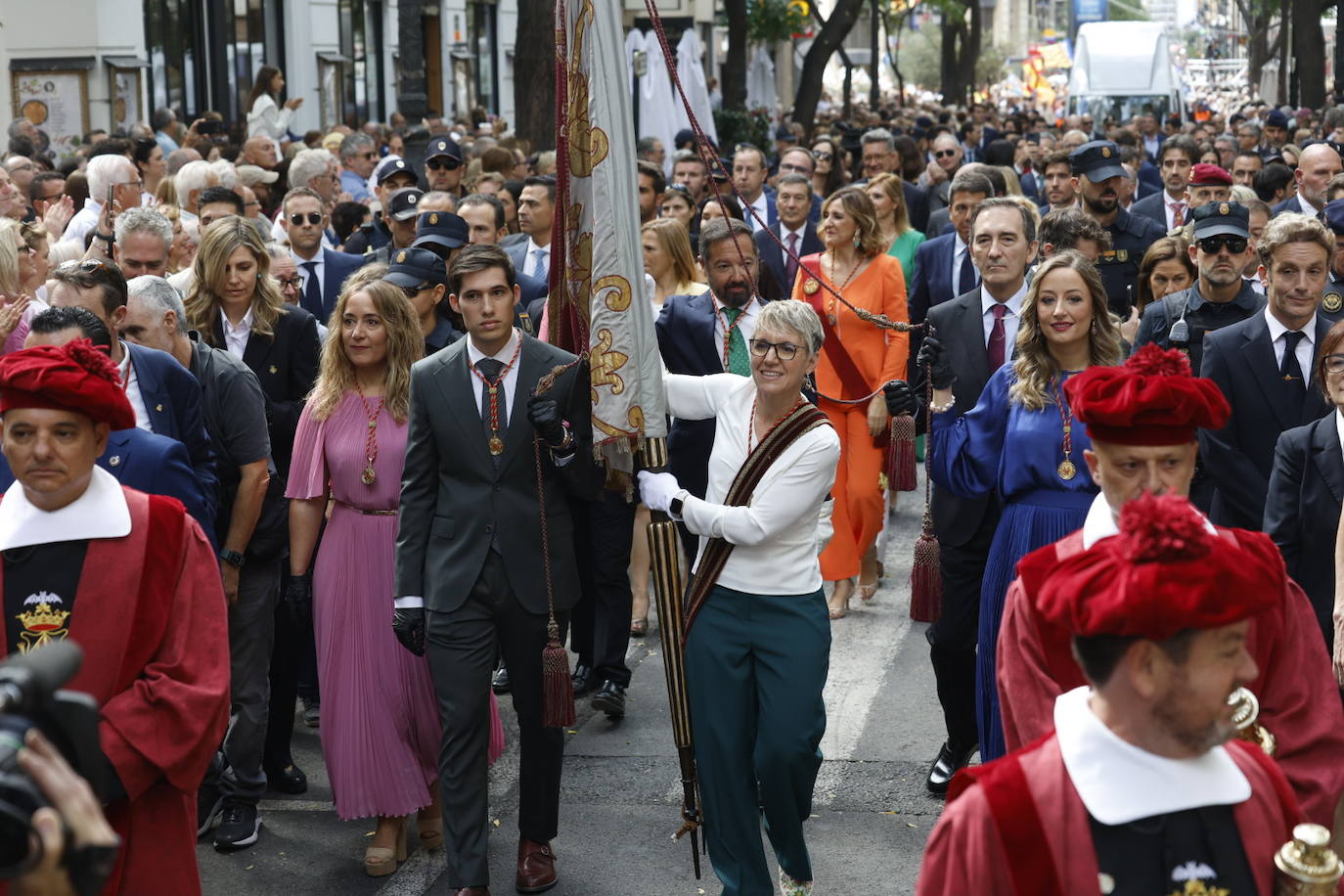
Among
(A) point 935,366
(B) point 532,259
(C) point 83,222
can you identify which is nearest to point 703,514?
(A) point 935,366

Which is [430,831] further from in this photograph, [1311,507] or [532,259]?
[532,259]

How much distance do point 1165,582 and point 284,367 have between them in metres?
5.27

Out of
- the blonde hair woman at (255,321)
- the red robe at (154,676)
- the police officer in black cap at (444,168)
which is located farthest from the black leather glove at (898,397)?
the police officer in black cap at (444,168)

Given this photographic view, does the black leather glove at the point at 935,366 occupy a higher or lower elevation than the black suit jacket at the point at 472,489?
higher

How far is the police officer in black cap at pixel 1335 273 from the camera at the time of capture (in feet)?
24.2

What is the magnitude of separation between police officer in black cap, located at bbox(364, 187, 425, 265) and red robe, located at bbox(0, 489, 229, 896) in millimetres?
5247

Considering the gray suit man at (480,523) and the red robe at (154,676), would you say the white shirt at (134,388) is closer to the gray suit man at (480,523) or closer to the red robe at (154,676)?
the gray suit man at (480,523)

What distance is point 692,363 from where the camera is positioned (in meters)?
8.40

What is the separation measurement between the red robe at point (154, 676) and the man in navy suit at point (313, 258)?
16.9 ft

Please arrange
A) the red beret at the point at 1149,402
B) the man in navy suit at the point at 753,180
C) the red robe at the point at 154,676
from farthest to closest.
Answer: the man in navy suit at the point at 753,180 → the red robe at the point at 154,676 → the red beret at the point at 1149,402

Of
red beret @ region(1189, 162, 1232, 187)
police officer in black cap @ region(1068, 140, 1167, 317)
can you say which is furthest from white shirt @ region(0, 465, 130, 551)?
red beret @ region(1189, 162, 1232, 187)

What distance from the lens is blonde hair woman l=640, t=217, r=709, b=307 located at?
8.84m

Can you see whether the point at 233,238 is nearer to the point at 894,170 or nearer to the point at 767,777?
the point at 767,777

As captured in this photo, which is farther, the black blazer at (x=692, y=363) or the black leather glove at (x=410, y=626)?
the black blazer at (x=692, y=363)
